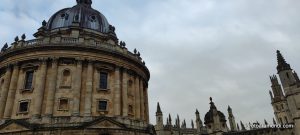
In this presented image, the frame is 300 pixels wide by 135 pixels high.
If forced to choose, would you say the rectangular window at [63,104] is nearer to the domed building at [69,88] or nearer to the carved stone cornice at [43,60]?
the domed building at [69,88]

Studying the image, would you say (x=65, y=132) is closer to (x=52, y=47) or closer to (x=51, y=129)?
(x=51, y=129)

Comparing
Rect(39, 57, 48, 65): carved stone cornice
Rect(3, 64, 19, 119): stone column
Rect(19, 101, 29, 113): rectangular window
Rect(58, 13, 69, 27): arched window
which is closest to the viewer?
Rect(3, 64, 19, 119): stone column

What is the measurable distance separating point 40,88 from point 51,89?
4.10 feet

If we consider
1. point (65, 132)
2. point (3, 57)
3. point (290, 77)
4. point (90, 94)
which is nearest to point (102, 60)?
point (90, 94)

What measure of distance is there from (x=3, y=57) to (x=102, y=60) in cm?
1296

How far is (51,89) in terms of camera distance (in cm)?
2808

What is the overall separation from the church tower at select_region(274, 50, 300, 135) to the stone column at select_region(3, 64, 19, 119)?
33.3m

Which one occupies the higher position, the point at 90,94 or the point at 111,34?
the point at 111,34

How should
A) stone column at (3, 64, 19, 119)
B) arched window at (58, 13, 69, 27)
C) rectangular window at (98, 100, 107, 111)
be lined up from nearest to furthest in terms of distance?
stone column at (3, 64, 19, 119)
rectangular window at (98, 100, 107, 111)
arched window at (58, 13, 69, 27)

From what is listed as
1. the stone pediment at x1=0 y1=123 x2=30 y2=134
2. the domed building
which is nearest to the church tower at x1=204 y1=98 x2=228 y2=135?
the domed building

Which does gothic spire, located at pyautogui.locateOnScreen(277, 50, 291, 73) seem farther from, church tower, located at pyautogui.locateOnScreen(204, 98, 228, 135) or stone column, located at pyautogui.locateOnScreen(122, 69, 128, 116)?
stone column, located at pyautogui.locateOnScreen(122, 69, 128, 116)

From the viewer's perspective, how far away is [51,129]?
2542 centimetres

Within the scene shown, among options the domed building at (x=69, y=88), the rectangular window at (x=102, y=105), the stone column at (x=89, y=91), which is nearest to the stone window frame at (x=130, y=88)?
the domed building at (x=69, y=88)

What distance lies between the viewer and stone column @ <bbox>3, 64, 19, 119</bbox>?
91.5 ft
